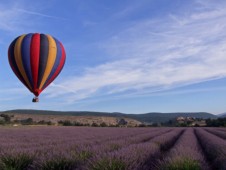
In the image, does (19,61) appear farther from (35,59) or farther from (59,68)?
(59,68)

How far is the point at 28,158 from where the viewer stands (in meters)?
7.56

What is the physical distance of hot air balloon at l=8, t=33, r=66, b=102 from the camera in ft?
57.5

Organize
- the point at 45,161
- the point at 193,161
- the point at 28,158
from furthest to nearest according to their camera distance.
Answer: the point at 28,158 → the point at 45,161 → the point at 193,161

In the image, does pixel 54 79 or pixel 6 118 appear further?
pixel 6 118

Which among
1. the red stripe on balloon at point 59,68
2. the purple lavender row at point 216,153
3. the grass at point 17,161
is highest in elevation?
the red stripe on balloon at point 59,68

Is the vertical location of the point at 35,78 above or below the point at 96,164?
→ above

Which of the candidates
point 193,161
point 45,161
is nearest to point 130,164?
point 193,161

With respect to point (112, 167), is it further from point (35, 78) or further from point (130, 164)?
point (35, 78)

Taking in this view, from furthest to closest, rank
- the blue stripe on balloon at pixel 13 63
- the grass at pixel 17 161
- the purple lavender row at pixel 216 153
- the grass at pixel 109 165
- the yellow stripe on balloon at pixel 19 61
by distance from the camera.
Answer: the blue stripe on balloon at pixel 13 63 < the yellow stripe on balloon at pixel 19 61 < the grass at pixel 17 161 < the purple lavender row at pixel 216 153 < the grass at pixel 109 165

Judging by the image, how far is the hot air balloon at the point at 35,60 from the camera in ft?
57.5

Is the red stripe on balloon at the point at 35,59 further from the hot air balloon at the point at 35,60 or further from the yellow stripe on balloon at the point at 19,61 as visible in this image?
the yellow stripe on balloon at the point at 19,61

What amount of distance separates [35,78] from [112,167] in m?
12.6

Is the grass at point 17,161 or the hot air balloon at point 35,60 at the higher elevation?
the hot air balloon at point 35,60

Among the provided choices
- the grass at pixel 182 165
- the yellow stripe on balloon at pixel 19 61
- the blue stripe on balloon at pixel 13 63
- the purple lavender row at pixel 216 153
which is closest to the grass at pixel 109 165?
the grass at pixel 182 165
